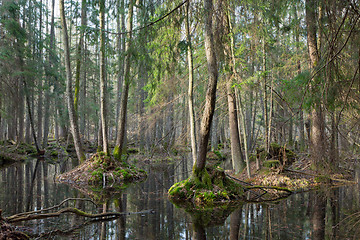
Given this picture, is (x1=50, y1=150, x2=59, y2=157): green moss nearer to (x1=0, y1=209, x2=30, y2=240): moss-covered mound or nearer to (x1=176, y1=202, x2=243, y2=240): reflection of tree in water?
(x1=176, y1=202, x2=243, y2=240): reflection of tree in water

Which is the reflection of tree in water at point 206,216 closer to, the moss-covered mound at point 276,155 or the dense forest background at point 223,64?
the dense forest background at point 223,64

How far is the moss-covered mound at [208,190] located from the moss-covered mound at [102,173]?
371 cm

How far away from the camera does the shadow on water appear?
197 inches

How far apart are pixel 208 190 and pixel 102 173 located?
5.11 meters

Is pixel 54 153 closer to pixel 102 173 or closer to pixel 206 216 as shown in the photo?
pixel 102 173

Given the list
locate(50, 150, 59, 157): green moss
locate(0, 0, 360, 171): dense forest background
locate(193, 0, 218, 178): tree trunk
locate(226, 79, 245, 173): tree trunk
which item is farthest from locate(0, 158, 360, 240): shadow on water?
locate(50, 150, 59, 157): green moss

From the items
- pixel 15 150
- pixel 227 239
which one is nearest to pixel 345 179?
pixel 227 239

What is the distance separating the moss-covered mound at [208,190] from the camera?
7.79m

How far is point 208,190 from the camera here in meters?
7.98

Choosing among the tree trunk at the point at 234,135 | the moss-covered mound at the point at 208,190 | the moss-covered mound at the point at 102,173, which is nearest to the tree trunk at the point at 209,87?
the moss-covered mound at the point at 208,190

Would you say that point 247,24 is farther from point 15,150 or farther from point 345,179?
point 15,150

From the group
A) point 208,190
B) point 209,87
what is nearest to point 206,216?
point 208,190

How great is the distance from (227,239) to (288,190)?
192 inches

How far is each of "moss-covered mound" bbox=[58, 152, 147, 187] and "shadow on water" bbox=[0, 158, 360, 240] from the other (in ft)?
5.12
